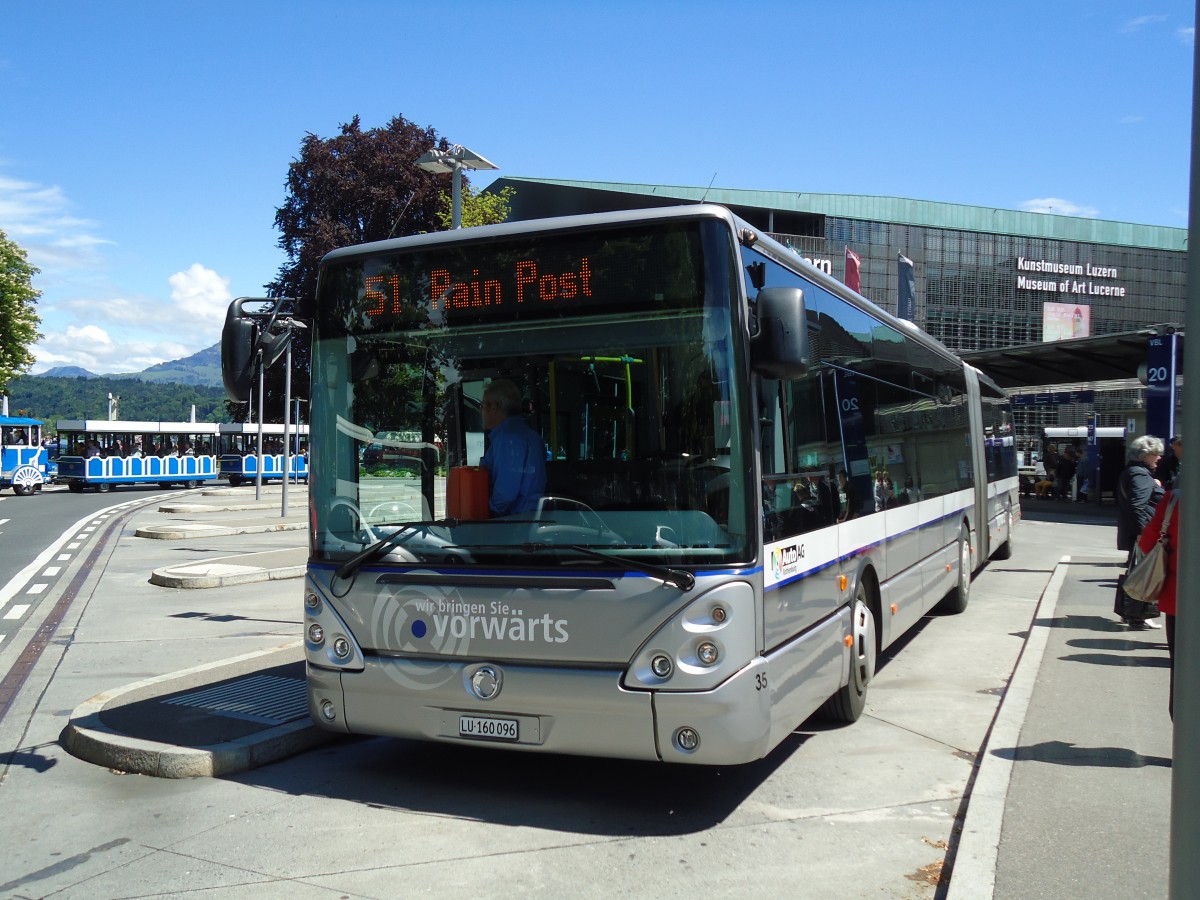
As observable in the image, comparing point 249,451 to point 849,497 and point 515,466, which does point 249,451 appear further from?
point 515,466

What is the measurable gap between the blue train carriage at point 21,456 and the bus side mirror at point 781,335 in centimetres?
4160

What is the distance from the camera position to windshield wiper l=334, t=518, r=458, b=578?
18.2ft

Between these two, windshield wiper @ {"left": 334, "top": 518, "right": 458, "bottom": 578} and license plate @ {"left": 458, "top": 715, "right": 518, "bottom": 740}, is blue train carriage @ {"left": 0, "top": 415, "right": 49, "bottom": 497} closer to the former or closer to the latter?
windshield wiper @ {"left": 334, "top": 518, "right": 458, "bottom": 578}

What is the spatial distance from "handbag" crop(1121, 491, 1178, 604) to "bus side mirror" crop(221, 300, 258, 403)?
5145mm

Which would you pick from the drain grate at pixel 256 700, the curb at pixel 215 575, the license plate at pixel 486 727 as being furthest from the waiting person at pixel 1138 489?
the curb at pixel 215 575

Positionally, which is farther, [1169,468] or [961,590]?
[1169,468]

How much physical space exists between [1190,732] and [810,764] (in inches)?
144

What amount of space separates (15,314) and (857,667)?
171 feet

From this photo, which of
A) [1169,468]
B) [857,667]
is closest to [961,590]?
[1169,468]

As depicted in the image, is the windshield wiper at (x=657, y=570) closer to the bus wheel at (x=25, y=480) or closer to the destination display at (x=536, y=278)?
the destination display at (x=536, y=278)

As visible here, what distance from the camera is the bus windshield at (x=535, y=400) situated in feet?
16.7

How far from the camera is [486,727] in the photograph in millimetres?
5289

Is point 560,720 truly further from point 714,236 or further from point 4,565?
point 4,565

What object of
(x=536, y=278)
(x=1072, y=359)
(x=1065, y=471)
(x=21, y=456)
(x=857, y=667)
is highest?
(x=1072, y=359)
